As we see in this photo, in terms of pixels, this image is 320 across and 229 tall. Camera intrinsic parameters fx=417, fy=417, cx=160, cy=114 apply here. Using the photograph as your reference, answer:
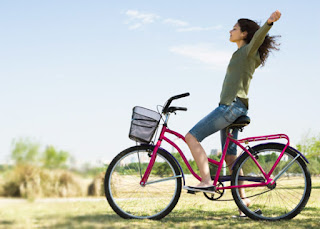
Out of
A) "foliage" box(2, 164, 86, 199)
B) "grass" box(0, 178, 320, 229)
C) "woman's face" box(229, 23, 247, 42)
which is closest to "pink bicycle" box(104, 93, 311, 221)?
"grass" box(0, 178, 320, 229)

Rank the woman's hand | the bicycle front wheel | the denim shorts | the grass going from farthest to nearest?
the bicycle front wheel
the denim shorts
the woman's hand
the grass

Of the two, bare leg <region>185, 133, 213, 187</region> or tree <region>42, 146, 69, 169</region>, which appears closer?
tree <region>42, 146, 69, 169</region>

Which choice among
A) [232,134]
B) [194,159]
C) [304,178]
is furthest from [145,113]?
[304,178]

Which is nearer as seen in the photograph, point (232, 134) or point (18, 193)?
point (18, 193)

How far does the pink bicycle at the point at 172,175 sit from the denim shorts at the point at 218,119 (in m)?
0.12

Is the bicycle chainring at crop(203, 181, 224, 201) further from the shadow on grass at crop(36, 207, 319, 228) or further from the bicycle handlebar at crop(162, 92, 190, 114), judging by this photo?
the bicycle handlebar at crop(162, 92, 190, 114)

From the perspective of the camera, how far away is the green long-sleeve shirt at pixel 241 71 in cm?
434

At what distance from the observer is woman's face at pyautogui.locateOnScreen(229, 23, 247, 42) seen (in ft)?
15.2

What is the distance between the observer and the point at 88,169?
8.61 ft

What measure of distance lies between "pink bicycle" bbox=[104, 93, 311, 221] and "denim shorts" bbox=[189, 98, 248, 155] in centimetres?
12

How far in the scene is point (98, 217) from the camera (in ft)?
10.3

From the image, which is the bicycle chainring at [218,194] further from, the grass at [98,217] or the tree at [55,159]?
the tree at [55,159]

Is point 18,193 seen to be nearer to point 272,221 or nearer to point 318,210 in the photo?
point 272,221

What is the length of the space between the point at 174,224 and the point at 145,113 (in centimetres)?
120
